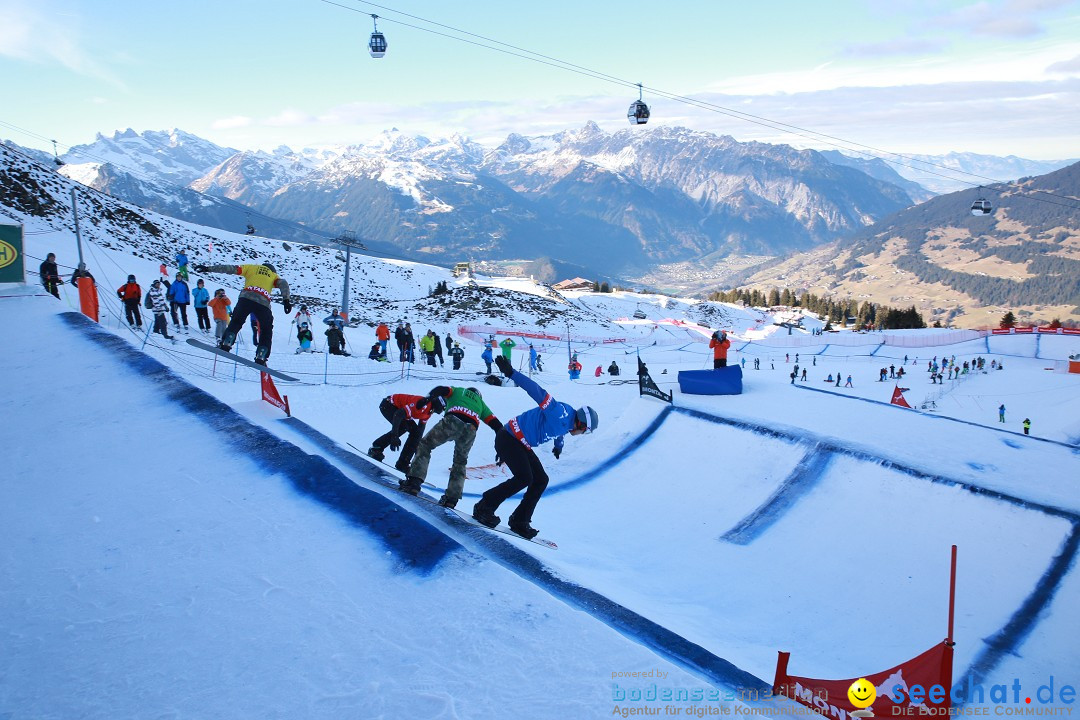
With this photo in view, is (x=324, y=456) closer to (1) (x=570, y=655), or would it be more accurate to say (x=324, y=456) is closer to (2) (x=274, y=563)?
(2) (x=274, y=563)

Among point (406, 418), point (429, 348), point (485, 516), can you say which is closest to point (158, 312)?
point (429, 348)

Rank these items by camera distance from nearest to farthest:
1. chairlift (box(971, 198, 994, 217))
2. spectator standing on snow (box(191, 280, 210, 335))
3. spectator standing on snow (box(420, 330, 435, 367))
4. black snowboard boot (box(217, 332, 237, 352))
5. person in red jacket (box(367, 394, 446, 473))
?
person in red jacket (box(367, 394, 446, 473)), black snowboard boot (box(217, 332, 237, 352)), spectator standing on snow (box(191, 280, 210, 335)), spectator standing on snow (box(420, 330, 435, 367)), chairlift (box(971, 198, 994, 217))

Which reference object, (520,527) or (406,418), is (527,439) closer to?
(520,527)

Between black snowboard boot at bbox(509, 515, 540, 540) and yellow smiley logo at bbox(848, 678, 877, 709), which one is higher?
yellow smiley logo at bbox(848, 678, 877, 709)

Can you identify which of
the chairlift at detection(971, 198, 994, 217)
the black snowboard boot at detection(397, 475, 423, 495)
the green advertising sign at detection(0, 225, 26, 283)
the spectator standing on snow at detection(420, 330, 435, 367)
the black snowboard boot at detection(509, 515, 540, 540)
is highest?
the chairlift at detection(971, 198, 994, 217)

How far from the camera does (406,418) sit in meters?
7.95

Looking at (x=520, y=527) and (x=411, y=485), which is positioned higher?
(x=411, y=485)

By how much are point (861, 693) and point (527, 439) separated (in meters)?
3.84

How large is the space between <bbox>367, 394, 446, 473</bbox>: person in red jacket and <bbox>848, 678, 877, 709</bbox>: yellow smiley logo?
4662 mm

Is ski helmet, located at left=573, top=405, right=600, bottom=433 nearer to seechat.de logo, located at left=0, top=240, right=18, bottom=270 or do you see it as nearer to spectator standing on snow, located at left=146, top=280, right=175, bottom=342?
spectator standing on snow, located at left=146, top=280, right=175, bottom=342

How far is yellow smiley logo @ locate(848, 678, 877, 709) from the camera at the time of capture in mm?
4383

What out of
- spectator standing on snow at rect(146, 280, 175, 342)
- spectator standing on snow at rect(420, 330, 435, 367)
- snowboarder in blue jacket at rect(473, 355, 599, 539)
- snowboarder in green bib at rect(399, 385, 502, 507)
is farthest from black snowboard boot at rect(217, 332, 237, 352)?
spectator standing on snow at rect(420, 330, 435, 367)

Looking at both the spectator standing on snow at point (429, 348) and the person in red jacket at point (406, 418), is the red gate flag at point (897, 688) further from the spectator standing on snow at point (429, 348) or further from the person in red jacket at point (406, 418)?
the spectator standing on snow at point (429, 348)

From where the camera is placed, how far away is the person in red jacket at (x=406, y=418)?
741 cm
